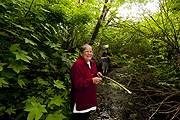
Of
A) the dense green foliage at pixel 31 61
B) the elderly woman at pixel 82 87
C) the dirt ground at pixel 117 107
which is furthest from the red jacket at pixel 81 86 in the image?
the dirt ground at pixel 117 107

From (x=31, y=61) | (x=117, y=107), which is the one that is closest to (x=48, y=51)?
(x=31, y=61)

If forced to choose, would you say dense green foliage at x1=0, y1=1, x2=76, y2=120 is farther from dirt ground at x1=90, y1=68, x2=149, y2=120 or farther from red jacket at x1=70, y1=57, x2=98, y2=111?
dirt ground at x1=90, y1=68, x2=149, y2=120

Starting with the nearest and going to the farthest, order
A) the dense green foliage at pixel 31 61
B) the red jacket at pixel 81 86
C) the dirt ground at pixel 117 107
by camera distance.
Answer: the dense green foliage at pixel 31 61, the red jacket at pixel 81 86, the dirt ground at pixel 117 107

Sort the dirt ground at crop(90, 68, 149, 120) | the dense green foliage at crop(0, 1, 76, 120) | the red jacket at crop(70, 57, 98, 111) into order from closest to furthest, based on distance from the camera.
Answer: the dense green foliage at crop(0, 1, 76, 120) → the red jacket at crop(70, 57, 98, 111) → the dirt ground at crop(90, 68, 149, 120)

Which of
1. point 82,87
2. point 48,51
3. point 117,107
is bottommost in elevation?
point 117,107

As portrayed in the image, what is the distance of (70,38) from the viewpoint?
2.70m

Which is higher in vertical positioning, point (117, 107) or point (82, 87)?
point (82, 87)

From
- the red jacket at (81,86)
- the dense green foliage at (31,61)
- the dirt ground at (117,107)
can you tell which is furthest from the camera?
the dirt ground at (117,107)

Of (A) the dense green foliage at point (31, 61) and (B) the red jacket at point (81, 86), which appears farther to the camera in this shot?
(B) the red jacket at point (81, 86)

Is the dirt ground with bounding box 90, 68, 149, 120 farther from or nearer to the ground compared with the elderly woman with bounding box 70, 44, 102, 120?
nearer to the ground

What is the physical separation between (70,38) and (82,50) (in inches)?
46.5

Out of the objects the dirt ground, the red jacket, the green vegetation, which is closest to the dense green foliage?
the green vegetation

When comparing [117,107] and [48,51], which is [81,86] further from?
[117,107]

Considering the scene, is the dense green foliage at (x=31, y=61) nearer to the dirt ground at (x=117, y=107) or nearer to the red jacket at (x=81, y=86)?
the red jacket at (x=81, y=86)
